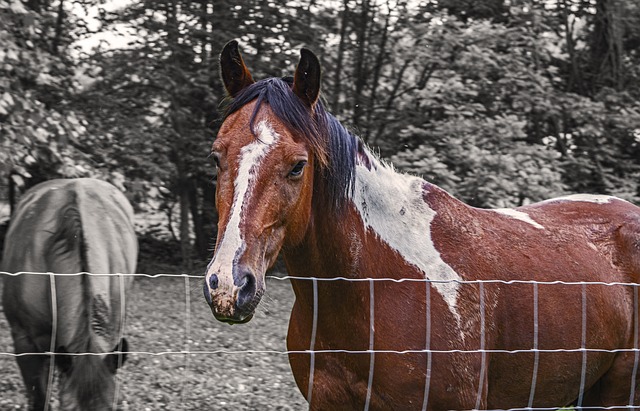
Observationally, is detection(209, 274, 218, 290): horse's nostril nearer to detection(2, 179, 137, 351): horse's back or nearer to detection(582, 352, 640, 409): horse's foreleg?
detection(2, 179, 137, 351): horse's back

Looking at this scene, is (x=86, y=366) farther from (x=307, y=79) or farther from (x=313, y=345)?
(x=307, y=79)

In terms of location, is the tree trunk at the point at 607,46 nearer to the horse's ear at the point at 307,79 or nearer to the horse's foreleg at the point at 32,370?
the horse's foreleg at the point at 32,370

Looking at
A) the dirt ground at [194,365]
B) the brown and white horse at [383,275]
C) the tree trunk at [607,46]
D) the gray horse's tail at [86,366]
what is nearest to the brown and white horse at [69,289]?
the gray horse's tail at [86,366]

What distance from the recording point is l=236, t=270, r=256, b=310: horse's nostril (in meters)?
2.12

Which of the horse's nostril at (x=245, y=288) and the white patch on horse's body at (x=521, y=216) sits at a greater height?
the white patch on horse's body at (x=521, y=216)

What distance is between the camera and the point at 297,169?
2439 millimetres

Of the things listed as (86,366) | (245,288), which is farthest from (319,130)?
(86,366)

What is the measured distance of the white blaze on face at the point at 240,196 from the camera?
2154 millimetres

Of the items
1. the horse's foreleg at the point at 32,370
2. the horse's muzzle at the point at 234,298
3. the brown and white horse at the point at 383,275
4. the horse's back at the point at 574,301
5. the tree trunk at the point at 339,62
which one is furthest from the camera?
the tree trunk at the point at 339,62

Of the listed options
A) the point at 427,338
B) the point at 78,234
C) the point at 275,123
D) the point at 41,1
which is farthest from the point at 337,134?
the point at 41,1

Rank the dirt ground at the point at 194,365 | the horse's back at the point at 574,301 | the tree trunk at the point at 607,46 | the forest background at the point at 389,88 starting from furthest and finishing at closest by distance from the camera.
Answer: the tree trunk at the point at 607,46
the forest background at the point at 389,88
the dirt ground at the point at 194,365
the horse's back at the point at 574,301

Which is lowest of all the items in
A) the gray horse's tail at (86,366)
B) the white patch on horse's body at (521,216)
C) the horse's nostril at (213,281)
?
the gray horse's tail at (86,366)

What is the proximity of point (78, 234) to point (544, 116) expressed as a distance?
656 cm

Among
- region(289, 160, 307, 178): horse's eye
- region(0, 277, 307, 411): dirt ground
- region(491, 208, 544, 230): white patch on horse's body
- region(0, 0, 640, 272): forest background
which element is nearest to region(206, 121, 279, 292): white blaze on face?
region(289, 160, 307, 178): horse's eye
